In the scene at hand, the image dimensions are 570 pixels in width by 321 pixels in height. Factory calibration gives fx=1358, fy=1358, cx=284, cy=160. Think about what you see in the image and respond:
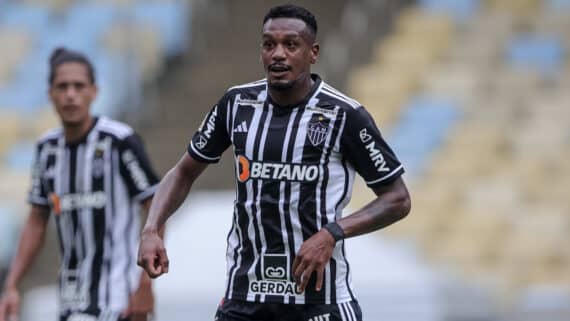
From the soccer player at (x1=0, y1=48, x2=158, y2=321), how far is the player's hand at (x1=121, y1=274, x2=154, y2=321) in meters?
0.30

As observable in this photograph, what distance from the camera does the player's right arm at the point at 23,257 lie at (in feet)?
24.0

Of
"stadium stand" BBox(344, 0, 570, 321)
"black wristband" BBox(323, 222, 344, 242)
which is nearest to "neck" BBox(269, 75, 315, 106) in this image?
"black wristband" BBox(323, 222, 344, 242)

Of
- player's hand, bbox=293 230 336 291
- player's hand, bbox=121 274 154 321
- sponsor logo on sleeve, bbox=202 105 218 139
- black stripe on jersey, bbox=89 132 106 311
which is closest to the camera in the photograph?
player's hand, bbox=293 230 336 291

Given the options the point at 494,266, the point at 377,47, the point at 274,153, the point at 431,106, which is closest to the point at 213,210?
the point at 494,266

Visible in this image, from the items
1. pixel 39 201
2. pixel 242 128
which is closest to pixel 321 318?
pixel 242 128

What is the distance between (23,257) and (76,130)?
0.76 m

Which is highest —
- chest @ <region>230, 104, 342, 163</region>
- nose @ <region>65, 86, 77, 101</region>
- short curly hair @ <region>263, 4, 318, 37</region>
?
nose @ <region>65, 86, 77, 101</region>

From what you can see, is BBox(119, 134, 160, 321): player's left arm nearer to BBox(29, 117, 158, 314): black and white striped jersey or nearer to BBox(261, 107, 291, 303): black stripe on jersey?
BBox(29, 117, 158, 314): black and white striped jersey

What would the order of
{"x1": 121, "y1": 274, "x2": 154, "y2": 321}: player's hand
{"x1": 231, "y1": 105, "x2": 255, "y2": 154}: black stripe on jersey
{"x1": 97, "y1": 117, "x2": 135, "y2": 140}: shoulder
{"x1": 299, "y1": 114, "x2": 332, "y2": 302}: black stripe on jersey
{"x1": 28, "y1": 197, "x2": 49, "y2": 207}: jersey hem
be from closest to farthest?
1. {"x1": 299, "y1": 114, "x2": 332, "y2": 302}: black stripe on jersey
2. {"x1": 231, "y1": 105, "x2": 255, "y2": 154}: black stripe on jersey
3. {"x1": 121, "y1": 274, "x2": 154, "y2": 321}: player's hand
4. {"x1": 97, "y1": 117, "x2": 135, "y2": 140}: shoulder
5. {"x1": 28, "y1": 197, "x2": 49, "y2": 207}: jersey hem

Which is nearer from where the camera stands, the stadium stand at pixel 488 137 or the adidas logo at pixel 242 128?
the adidas logo at pixel 242 128

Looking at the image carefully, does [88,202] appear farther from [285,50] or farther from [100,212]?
[285,50]

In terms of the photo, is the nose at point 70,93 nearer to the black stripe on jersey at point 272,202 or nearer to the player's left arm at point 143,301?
the player's left arm at point 143,301

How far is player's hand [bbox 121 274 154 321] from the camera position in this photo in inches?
266

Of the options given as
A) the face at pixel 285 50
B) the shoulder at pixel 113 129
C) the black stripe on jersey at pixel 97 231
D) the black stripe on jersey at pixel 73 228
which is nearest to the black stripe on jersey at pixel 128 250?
the black stripe on jersey at pixel 97 231
